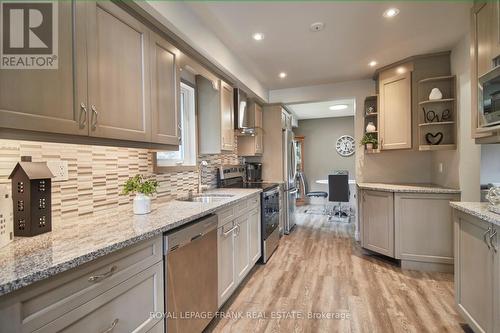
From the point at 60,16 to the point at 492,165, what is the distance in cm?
346

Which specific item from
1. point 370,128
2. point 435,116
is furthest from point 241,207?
point 435,116

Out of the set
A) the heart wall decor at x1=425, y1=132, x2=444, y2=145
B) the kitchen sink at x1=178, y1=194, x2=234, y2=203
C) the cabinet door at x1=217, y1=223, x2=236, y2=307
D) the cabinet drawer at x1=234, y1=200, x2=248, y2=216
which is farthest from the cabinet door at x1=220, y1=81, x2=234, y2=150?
the heart wall decor at x1=425, y1=132, x2=444, y2=145

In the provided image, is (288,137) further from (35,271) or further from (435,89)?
(35,271)

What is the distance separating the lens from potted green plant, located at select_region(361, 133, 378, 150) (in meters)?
3.69

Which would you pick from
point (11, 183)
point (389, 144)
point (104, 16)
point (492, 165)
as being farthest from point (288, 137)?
point (11, 183)

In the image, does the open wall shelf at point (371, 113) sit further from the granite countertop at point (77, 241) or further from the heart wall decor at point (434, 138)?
the granite countertop at point (77, 241)

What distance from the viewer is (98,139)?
139 centimetres

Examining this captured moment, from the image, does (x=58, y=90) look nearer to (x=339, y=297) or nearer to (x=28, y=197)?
(x=28, y=197)

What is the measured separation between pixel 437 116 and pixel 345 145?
4011mm

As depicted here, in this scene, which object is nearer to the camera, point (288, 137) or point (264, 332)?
point (264, 332)

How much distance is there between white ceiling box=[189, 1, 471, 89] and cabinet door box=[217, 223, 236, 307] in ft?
5.96

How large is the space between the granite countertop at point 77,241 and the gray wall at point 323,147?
19.9ft

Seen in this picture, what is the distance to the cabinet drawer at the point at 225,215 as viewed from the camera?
206cm

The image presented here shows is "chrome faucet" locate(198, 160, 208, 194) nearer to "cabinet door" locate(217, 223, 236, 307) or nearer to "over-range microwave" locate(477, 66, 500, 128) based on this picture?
"cabinet door" locate(217, 223, 236, 307)
